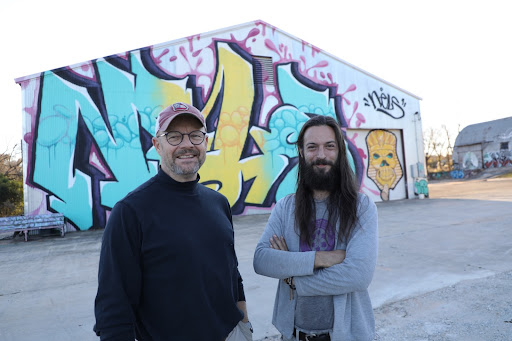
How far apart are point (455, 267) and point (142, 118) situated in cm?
1039

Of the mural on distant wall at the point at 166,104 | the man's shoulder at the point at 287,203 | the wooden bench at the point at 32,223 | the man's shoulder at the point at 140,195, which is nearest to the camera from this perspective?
the man's shoulder at the point at 140,195

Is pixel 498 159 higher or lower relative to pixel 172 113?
lower

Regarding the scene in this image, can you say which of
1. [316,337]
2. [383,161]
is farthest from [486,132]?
[316,337]

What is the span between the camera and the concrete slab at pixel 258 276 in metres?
3.72

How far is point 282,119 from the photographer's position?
13789 millimetres

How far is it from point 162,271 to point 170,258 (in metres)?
0.08

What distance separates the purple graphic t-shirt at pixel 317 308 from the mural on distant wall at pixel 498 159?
43502 mm

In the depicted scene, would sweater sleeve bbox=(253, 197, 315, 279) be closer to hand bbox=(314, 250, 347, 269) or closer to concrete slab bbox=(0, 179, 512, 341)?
hand bbox=(314, 250, 347, 269)

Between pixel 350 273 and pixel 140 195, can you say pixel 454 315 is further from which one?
pixel 140 195

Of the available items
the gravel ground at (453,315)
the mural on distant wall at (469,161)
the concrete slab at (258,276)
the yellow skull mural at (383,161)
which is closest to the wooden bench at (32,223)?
the concrete slab at (258,276)

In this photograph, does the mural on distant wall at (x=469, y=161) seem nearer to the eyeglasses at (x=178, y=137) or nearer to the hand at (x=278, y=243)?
the hand at (x=278, y=243)

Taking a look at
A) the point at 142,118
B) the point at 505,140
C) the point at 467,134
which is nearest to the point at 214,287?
the point at 142,118

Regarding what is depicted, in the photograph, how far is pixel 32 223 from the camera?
10.0 meters

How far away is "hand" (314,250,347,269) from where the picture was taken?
1.92 meters
